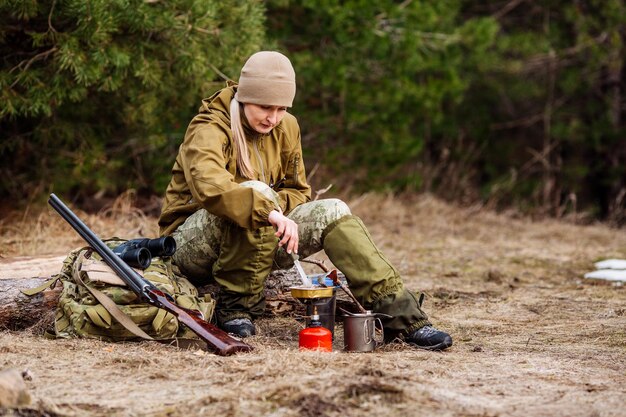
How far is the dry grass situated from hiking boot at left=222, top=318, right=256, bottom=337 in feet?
0.31

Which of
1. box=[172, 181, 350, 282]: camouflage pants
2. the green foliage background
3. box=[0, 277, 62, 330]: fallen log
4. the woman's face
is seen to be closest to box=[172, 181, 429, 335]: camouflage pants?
box=[172, 181, 350, 282]: camouflage pants

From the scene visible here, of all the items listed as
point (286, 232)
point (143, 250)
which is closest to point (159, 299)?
point (143, 250)

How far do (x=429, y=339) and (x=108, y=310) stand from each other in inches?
65.2

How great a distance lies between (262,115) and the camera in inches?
179

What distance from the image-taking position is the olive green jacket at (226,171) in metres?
4.21

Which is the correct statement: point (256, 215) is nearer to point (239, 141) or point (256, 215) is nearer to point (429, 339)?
point (239, 141)

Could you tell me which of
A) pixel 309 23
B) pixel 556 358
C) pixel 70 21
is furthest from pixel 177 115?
pixel 556 358

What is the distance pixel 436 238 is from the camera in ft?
32.0

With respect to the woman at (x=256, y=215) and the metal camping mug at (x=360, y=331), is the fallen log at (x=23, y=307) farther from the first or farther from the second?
the metal camping mug at (x=360, y=331)

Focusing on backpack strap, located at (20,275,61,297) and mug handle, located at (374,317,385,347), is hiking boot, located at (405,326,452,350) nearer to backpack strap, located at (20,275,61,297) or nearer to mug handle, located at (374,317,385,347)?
mug handle, located at (374,317,385,347)

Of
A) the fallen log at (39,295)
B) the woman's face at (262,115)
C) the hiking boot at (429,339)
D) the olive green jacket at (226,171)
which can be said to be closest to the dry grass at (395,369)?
the hiking boot at (429,339)

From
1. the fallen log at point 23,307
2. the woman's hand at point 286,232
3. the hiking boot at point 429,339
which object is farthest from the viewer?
the fallen log at point 23,307

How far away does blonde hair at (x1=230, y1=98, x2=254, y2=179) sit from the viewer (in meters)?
4.58

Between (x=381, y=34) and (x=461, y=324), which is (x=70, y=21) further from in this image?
(x=381, y=34)
